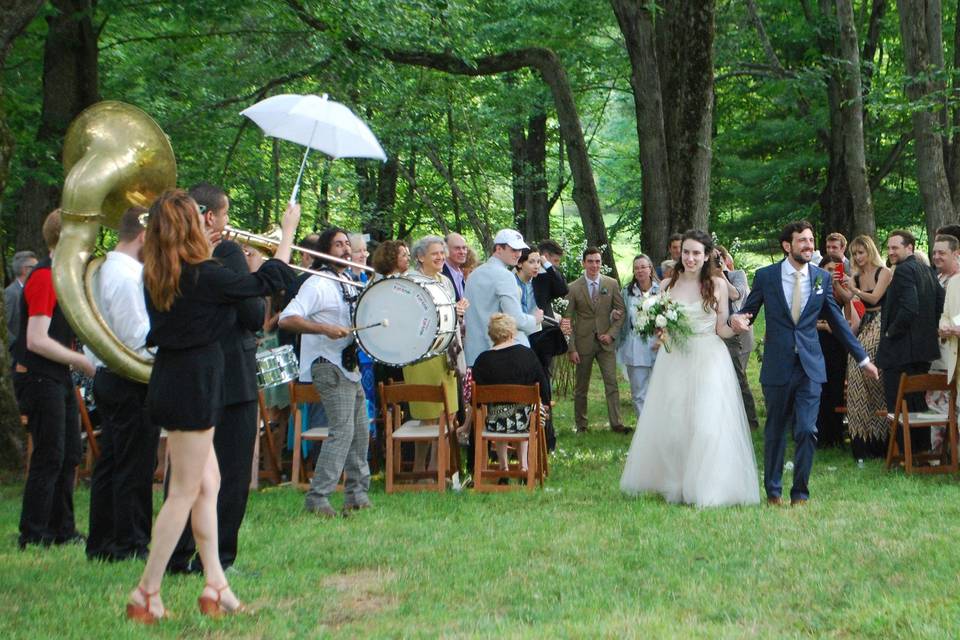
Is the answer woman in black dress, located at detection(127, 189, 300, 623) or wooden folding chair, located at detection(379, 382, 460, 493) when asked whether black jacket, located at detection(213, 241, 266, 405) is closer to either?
woman in black dress, located at detection(127, 189, 300, 623)

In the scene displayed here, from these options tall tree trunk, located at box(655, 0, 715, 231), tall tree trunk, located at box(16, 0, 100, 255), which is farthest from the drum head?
tall tree trunk, located at box(16, 0, 100, 255)

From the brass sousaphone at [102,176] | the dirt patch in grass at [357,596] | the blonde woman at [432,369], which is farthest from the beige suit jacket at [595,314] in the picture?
the dirt patch in grass at [357,596]

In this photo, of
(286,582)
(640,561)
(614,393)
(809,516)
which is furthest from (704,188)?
(286,582)

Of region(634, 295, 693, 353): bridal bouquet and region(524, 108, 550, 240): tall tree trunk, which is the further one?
region(524, 108, 550, 240): tall tree trunk

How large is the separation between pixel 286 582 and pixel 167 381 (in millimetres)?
1482

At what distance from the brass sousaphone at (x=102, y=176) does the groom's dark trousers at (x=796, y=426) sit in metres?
4.75

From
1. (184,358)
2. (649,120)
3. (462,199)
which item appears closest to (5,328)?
(184,358)

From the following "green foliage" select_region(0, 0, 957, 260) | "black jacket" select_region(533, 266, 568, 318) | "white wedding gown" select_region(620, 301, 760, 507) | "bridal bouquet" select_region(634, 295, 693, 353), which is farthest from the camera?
"green foliage" select_region(0, 0, 957, 260)

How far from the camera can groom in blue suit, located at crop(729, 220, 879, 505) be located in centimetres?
920

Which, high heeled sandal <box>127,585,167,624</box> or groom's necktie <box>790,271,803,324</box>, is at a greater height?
groom's necktie <box>790,271,803,324</box>

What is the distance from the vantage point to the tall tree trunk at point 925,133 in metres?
16.5

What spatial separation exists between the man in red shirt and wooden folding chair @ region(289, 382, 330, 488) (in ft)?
7.93

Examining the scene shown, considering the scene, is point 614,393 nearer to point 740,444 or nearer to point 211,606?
point 740,444

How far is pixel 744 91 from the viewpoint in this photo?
87.4ft
